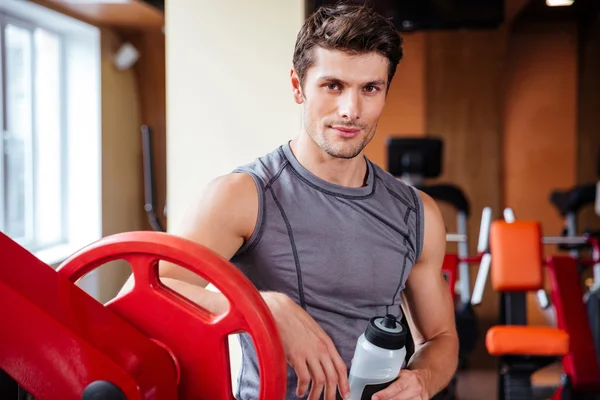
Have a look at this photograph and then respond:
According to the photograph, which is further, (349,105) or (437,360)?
(437,360)

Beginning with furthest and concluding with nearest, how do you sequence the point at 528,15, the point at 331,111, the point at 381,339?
the point at 528,15, the point at 331,111, the point at 381,339

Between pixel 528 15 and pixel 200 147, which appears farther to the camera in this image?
pixel 528 15

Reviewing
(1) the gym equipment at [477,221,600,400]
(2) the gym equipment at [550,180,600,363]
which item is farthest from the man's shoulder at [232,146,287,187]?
(2) the gym equipment at [550,180,600,363]

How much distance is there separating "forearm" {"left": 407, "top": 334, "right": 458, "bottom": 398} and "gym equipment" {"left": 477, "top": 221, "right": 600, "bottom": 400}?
44.8 inches

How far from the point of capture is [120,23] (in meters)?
5.80

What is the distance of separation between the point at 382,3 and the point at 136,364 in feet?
12.9

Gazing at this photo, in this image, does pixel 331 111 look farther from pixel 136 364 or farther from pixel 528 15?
pixel 528 15

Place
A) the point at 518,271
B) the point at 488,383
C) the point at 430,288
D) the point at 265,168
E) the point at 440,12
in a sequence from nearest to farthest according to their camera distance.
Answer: the point at 265,168 < the point at 430,288 < the point at 518,271 < the point at 440,12 < the point at 488,383

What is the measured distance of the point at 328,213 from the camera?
134 cm

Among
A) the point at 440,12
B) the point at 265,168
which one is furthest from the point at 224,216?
the point at 440,12

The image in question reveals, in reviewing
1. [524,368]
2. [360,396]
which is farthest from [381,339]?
[524,368]

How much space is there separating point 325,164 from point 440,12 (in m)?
3.54

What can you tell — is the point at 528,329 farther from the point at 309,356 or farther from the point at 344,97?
the point at 309,356

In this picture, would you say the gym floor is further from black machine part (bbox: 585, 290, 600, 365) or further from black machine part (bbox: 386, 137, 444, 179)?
black machine part (bbox: 386, 137, 444, 179)
